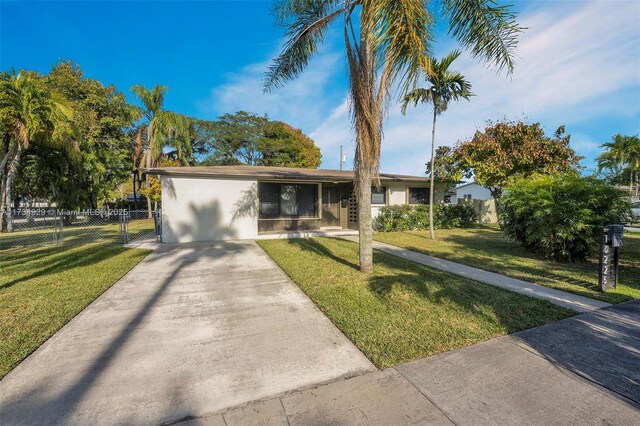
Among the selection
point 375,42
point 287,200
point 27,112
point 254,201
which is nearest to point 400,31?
point 375,42

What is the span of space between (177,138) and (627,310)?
2656cm

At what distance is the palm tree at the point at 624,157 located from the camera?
27.3 meters

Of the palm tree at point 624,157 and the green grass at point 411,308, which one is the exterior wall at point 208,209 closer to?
the green grass at point 411,308

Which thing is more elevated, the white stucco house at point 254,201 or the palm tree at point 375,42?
the palm tree at point 375,42

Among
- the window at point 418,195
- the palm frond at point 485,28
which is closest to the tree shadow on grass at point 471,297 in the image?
the palm frond at point 485,28

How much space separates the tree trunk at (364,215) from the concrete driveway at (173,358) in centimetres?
181

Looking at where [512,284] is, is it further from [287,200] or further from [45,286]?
[287,200]

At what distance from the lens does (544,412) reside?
1.99 metres

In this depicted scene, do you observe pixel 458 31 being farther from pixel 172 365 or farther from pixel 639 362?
pixel 172 365

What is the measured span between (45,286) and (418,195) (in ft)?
46.9

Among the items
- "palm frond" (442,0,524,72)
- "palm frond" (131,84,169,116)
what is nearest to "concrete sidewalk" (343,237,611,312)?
"palm frond" (442,0,524,72)

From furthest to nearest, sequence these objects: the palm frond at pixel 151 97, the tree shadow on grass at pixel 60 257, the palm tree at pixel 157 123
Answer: the palm frond at pixel 151 97 → the palm tree at pixel 157 123 → the tree shadow on grass at pixel 60 257

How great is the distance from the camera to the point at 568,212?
21.5ft

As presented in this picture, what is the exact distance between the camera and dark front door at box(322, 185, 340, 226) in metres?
14.2
